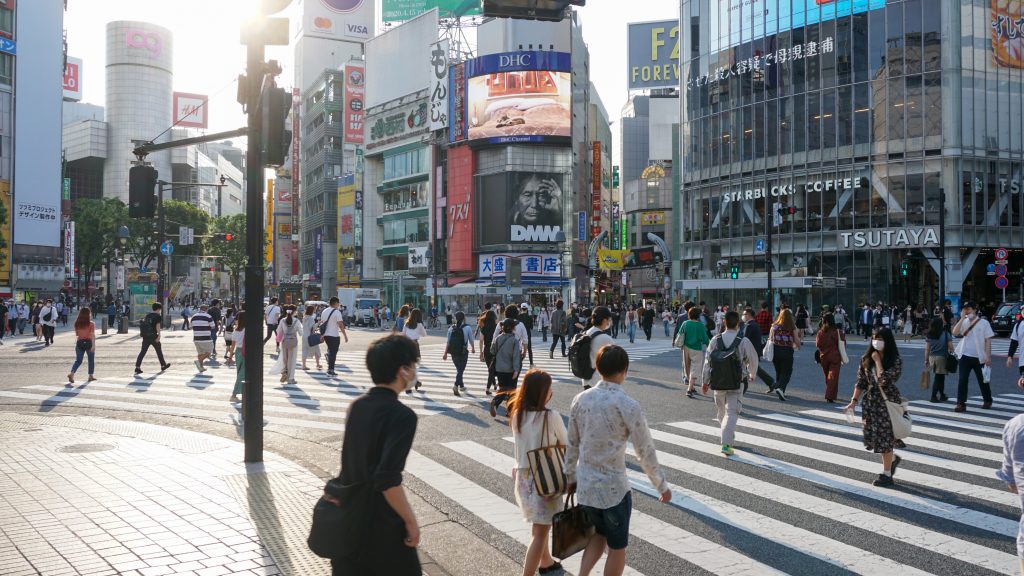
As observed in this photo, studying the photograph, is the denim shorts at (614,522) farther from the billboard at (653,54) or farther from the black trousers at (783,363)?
the billboard at (653,54)

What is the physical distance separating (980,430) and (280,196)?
107040 mm

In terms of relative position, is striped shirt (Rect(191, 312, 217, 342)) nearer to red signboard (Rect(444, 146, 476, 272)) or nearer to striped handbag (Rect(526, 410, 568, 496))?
striped handbag (Rect(526, 410, 568, 496))

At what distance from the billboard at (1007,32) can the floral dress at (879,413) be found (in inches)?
1826

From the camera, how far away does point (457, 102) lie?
2611 inches

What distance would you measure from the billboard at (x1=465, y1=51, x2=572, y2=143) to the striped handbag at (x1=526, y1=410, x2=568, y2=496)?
58729mm

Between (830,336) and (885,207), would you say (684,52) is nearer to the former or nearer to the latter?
(885,207)

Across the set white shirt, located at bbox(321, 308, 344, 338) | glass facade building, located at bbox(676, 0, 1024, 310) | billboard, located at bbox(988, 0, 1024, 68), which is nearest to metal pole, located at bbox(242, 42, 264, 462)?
white shirt, located at bbox(321, 308, 344, 338)

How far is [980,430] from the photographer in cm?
1121

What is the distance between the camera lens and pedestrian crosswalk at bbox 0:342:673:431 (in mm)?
12711

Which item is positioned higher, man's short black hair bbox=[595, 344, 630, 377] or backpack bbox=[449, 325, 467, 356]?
man's short black hair bbox=[595, 344, 630, 377]

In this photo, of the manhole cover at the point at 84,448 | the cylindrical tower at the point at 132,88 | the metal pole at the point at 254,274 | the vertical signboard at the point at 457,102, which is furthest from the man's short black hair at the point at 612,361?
the cylindrical tower at the point at 132,88

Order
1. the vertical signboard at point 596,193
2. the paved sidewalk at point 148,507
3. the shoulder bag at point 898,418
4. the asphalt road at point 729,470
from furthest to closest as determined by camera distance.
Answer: the vertical signboard at point 596,193 < the shoulder bag at point 898,418 < the asphalt road at point 729,470 < the paved sidewalk at point 148,507

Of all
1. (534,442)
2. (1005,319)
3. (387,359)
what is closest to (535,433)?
(534,442)

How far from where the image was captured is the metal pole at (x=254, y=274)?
8.28 metres
